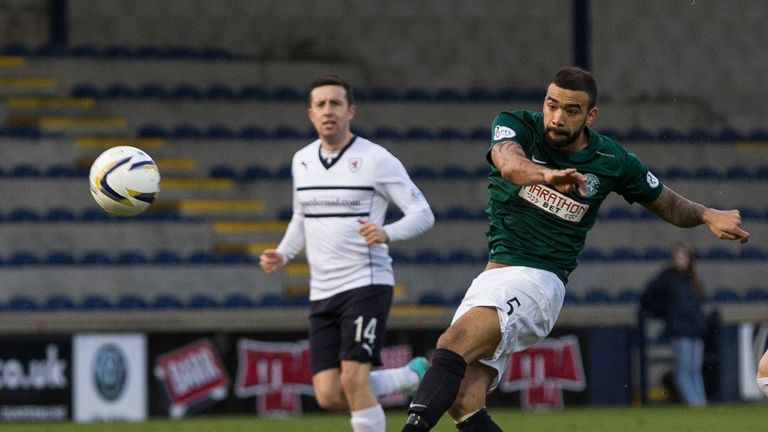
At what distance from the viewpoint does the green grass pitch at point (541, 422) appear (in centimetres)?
1064

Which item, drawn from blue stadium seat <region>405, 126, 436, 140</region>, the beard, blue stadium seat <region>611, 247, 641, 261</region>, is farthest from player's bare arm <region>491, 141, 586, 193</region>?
blue stadium seat <region>405, 126, 436, 140</region>

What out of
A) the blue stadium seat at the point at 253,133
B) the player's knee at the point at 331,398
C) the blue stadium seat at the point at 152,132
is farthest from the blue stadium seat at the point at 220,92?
the player's knee at the point at 331,398

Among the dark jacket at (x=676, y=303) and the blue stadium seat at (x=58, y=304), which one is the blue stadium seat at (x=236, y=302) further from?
the dark jacket at (x=676, y=303)

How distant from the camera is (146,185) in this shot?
7.93 m

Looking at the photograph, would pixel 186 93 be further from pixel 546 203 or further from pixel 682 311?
pixel 546 203

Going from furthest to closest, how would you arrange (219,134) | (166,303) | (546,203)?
1. (219,134)
2. (166,303)
3. (546,203)

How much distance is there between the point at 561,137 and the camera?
5973 millimetres

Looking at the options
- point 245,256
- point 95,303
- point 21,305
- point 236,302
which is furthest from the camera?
point 245,256

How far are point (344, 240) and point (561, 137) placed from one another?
6.97ft

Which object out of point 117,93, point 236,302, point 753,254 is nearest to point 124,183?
point 236,302

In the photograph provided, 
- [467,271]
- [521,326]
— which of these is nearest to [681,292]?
[467,271]

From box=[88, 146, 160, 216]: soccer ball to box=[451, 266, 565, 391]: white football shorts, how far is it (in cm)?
255

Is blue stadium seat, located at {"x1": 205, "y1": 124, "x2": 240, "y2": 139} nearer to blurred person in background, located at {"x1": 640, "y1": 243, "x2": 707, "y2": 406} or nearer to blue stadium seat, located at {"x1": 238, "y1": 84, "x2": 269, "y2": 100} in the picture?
blue stadium seat, located at {"x1": 238, "y1": 84, "x2": 269, "y2": 100}

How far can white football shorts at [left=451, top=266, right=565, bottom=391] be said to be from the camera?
5.86 m
